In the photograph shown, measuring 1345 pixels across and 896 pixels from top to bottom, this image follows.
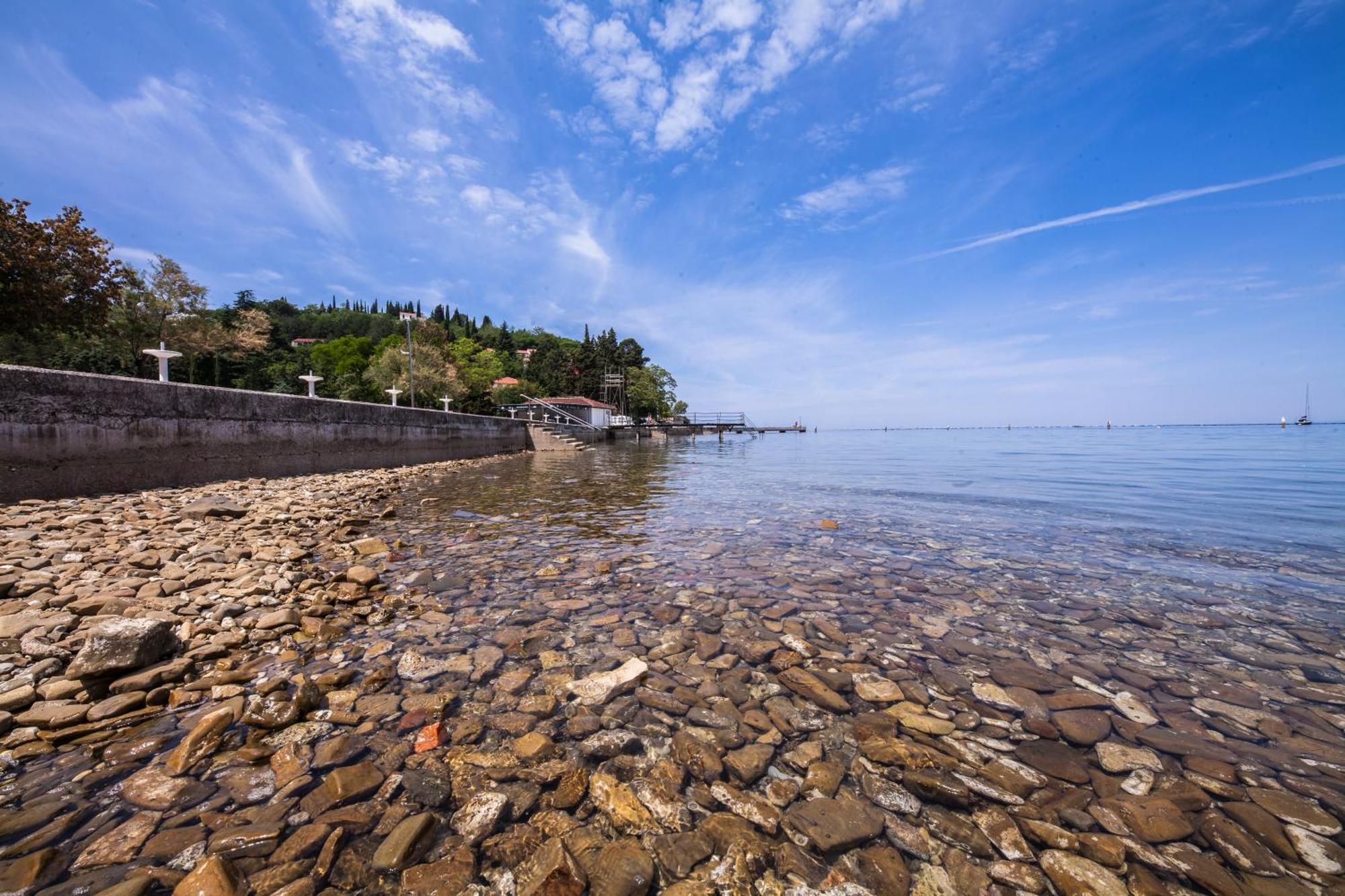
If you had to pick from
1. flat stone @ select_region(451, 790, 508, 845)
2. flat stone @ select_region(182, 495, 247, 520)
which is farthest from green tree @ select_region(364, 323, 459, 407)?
flat stone @ select_region(451, 790, 508, 845)

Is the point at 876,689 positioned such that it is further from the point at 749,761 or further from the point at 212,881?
the point at 212,881

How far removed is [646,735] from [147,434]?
33.3ft

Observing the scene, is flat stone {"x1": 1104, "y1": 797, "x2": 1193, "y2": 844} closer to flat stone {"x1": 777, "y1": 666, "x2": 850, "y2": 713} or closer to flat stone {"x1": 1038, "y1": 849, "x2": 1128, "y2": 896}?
flat stone {"x1": 1038, "y1": 849, "x2": 1128, "y2": 896}

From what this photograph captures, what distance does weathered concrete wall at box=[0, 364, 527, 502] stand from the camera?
6.26 m

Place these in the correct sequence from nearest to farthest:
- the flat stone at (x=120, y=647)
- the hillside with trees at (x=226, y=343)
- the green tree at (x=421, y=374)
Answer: the flat stone at (x=120, y=647) < the hillside with trees at (x=226, y=343) < the green tree at (x=421, y=374)

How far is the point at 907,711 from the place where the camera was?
264 cm

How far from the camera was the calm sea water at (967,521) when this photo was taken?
17.7 ft

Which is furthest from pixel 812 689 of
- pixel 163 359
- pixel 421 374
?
pixel 421 374

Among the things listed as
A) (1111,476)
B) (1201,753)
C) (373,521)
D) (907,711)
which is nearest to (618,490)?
(373,521)

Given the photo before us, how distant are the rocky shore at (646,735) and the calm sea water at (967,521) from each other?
1.02 m

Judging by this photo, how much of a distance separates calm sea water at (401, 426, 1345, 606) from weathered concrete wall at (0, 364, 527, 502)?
323 cm

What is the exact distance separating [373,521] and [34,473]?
4093 millimetres

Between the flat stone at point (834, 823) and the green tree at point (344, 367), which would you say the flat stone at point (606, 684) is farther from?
the green tree at point (344, 367)

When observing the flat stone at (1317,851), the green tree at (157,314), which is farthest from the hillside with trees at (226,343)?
the flat stone at (1317,851)
